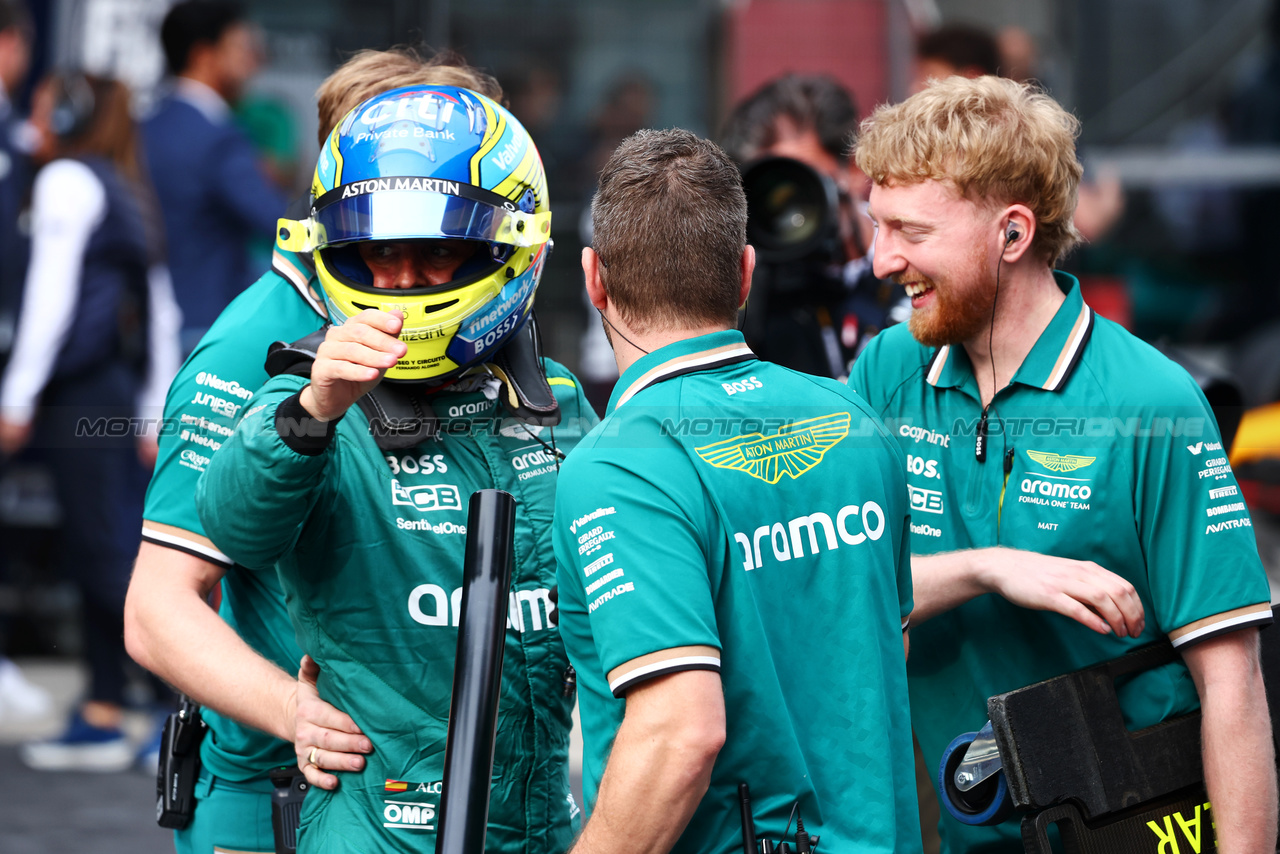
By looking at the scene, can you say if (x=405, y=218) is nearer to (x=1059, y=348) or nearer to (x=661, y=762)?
(x=661, y=762)

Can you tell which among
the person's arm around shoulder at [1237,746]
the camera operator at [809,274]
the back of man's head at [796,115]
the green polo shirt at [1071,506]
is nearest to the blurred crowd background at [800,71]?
the back of man's head at [796,115]

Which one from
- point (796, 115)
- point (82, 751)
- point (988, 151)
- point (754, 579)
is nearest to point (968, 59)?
point (796, 115)

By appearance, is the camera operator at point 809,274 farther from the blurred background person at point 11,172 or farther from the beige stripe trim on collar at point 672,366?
the blurred background person at point 11,172

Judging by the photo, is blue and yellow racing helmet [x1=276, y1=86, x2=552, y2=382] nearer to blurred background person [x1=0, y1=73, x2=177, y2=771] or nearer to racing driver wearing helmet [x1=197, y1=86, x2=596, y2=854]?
racing driver wearing helmet [x1=197, y1=86, x2=596, y2=854]

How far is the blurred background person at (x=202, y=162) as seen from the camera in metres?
6.39

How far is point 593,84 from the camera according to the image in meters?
8.42

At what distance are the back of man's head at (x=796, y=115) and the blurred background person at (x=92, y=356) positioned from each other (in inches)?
121

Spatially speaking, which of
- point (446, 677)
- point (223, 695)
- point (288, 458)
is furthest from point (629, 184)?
point (223, 695)

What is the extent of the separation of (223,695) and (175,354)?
14.7ft

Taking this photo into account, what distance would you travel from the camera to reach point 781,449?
2.04 meters

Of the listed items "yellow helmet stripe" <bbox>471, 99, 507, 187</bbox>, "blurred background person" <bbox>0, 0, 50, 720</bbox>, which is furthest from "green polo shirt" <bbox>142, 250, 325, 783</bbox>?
"blurred background person" <bbox>0, 0, 50, 720</bbox>

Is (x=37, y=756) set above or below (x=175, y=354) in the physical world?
below

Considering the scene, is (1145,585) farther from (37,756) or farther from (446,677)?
(37,756)

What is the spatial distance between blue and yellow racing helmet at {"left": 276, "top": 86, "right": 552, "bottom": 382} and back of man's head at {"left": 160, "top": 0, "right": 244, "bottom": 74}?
4521 mm
